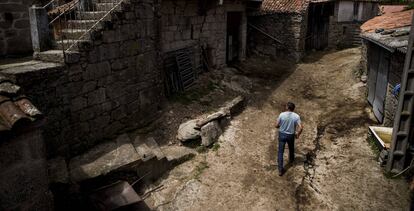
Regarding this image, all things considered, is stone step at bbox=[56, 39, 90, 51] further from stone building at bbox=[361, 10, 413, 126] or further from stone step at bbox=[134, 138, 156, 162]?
stone building at bbox=[361, 10, 413, 126]

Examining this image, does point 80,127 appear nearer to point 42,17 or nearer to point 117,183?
point 117,183

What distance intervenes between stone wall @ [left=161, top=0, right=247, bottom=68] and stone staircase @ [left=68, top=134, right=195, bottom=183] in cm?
333

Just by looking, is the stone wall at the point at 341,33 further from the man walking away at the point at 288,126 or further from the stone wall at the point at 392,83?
the man walking away at the point at 288,126

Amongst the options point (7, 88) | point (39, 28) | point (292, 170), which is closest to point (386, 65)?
point (292, 170)

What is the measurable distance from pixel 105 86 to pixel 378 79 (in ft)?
24.2

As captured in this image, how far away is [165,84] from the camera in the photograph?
974cm

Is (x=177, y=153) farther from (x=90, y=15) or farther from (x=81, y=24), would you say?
(x=90, y=15)

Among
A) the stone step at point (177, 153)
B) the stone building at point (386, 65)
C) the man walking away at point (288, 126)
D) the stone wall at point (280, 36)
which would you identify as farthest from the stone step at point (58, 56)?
the stone wall at point (280, 36)

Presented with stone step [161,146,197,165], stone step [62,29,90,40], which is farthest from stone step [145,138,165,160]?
stone step [62,29,90,40]

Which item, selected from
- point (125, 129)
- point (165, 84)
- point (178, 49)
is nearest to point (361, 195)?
point (125, 129)

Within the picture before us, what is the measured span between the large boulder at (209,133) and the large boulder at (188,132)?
0.55 feet

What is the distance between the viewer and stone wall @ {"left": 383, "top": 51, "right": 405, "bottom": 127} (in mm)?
7861

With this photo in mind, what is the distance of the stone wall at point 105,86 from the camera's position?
20.0 feet

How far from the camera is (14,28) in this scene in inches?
321
